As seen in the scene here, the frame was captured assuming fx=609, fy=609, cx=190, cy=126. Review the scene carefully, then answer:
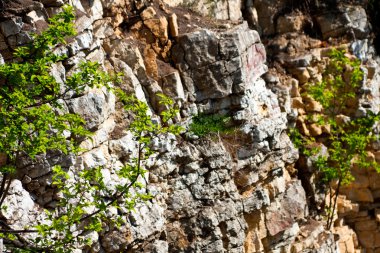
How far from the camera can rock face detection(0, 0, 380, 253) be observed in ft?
43.1

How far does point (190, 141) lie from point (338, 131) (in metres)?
6.51

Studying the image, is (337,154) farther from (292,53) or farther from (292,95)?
(292,53)

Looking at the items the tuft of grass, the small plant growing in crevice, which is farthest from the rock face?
the small plant growing in crevice

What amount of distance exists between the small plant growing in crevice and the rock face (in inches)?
23.3

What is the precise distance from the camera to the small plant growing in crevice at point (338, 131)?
19683mm

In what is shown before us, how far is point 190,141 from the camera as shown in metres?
16.1

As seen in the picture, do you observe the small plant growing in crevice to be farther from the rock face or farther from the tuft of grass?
the tuft of grass

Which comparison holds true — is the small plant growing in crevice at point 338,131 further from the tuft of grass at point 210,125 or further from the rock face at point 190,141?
the tuft of grass at point 210,125

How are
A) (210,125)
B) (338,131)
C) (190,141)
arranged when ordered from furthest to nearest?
(338,131)
(210,125)
(190,141)

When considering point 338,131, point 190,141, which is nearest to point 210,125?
point 190,141

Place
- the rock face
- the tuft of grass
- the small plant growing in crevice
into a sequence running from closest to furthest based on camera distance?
the rock face
the tuft of grass
the small plant growing in crevice

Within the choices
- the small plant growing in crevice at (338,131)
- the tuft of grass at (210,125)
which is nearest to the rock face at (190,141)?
the tuft of grass at (210,125)

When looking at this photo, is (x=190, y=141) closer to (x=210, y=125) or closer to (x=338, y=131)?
(x=210, y=125)

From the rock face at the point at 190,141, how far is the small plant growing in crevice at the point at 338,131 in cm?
59
